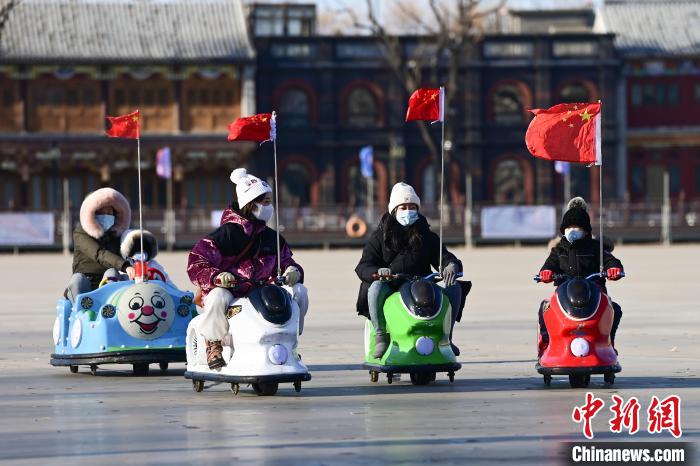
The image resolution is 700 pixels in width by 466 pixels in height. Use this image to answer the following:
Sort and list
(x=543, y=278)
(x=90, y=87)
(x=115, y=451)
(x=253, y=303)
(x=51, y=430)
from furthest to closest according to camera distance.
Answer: (x=90, y=87)
(x=543, y=278)
(x=253, y=303)
(x=51, y=430)
(x=115, y=451)

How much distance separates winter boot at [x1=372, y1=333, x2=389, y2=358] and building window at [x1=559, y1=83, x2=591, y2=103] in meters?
57.8

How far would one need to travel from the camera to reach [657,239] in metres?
61.7

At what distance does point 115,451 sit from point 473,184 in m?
61.4

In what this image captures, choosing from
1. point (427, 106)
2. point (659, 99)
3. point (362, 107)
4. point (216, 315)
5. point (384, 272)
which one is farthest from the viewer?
point (659, 99)

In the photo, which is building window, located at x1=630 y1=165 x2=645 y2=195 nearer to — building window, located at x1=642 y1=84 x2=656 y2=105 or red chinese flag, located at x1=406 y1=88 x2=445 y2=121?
building window, located at x1=642 y1=84 x2=656 y2=105

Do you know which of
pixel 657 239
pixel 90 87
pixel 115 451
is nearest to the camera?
pixel 115 451

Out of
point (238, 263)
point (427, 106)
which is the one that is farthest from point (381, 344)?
point (427, 106)

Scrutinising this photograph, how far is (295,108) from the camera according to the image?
234ft

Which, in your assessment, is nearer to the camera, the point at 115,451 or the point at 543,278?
the point at 115,451

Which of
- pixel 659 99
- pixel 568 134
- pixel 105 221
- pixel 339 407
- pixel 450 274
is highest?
pixel 659 99

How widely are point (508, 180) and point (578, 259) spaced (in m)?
57.1

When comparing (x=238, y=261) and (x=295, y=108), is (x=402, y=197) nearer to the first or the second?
(x=238, y=261)

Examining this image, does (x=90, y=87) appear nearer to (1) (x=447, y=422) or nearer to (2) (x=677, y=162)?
(2) (x=677, y=162)

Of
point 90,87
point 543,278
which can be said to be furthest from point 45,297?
point 90,87
